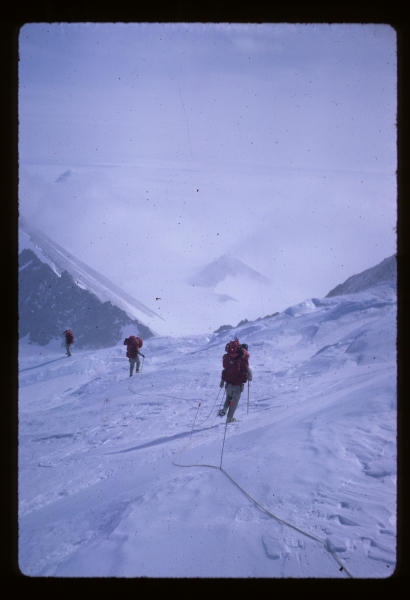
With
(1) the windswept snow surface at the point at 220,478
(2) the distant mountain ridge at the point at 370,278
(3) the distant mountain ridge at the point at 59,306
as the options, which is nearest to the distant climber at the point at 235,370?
(1) the windswept snow surface at the point at 220,478

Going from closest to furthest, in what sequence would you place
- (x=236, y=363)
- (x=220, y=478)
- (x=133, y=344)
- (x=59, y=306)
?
(x=220, y=478), (x=236, y=363), (x=133, y=344), (x=59, y=306)

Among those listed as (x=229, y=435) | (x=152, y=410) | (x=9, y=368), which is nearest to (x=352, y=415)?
(x=229, y=435)

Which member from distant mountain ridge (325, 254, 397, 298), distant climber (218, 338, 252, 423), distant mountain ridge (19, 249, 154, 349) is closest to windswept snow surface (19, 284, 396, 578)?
distant climber (218, 338, 252, 423)

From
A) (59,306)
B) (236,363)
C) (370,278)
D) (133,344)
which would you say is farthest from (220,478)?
(59,306)

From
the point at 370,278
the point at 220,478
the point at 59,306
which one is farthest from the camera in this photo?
the point at 59,306

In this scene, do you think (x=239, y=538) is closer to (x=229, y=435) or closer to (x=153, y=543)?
(x=153, y=543)

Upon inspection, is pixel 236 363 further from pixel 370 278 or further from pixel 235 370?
pixel 370 278
